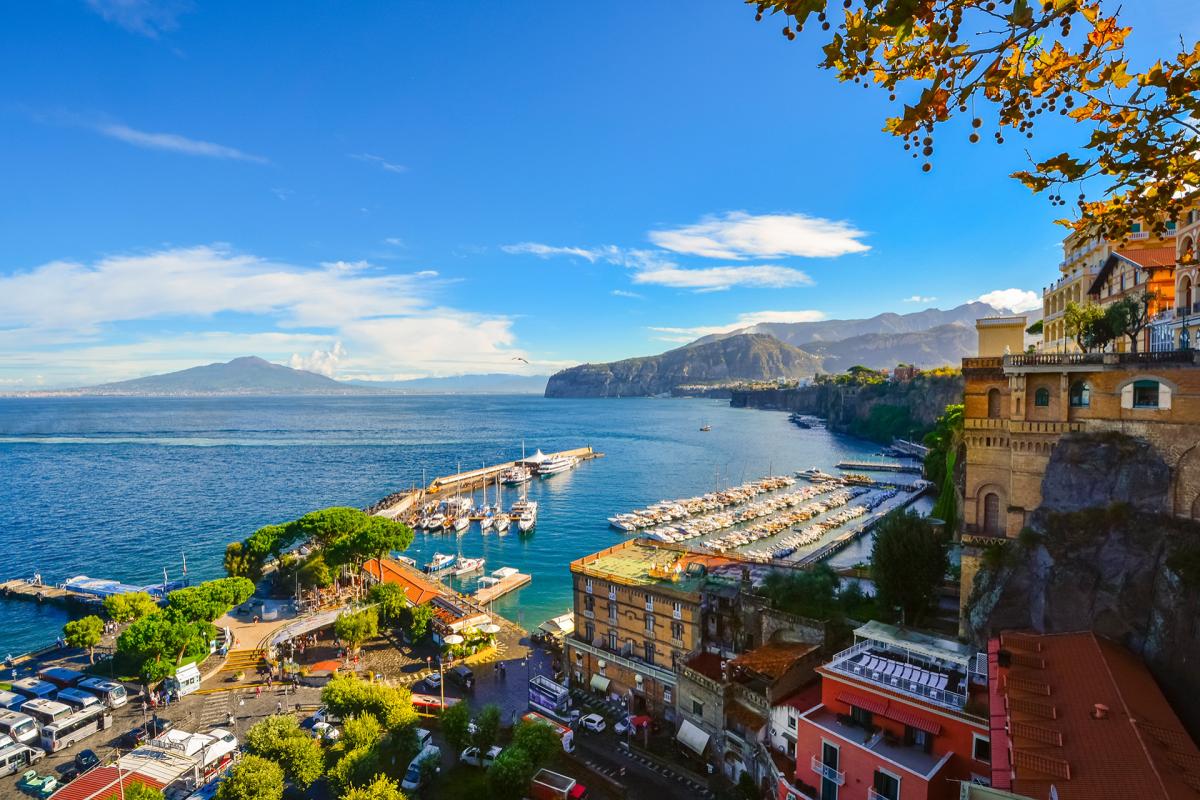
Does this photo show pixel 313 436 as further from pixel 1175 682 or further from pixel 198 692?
pixel 1175 682

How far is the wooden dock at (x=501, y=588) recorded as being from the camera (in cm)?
4639

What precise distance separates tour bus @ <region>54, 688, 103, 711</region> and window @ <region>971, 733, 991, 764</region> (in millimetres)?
37864

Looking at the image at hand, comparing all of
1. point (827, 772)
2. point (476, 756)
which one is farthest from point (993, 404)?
point (476, 756)

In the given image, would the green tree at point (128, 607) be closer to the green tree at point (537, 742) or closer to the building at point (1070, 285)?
the green tree at point (537, 742)

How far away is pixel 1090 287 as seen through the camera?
3562 cm

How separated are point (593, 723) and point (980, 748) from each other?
16719mm

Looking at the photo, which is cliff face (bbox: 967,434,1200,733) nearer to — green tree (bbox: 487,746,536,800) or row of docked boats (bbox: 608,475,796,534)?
green tree (bbox: 487,746,536,800)

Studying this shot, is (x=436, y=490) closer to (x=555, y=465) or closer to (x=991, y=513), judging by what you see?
(x=555, y=465)

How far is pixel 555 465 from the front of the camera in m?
103

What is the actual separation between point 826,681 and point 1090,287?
29.8 metres

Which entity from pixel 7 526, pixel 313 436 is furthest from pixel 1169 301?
pixel 313 436

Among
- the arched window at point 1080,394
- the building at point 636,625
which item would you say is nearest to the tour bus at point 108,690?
the building at point 636,625

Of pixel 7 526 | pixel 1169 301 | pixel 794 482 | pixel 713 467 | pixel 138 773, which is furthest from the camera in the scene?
pixel 713 467

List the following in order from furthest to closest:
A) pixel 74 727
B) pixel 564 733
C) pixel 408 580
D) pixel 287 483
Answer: pixel 287 483, pixel 408 580, pixel 74 727, pixel 564 733
